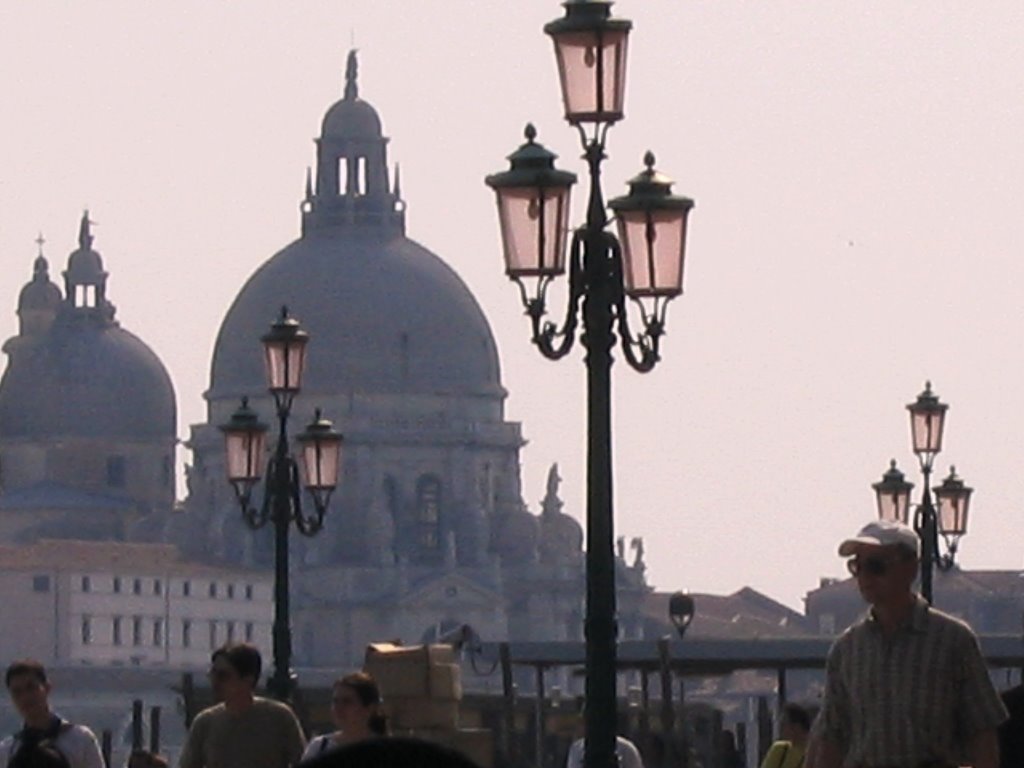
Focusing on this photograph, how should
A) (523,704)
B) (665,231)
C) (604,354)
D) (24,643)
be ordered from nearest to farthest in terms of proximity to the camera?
(604,354), (665,231), (523,704), (24,643)

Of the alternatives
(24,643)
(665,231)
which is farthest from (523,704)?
(24,643)

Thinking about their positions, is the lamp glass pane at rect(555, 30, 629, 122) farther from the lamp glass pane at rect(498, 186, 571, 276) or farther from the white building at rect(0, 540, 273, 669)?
the white building at rect(0, 540, 273, 669)

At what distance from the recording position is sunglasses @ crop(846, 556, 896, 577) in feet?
43.5

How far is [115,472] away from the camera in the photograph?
524 feet

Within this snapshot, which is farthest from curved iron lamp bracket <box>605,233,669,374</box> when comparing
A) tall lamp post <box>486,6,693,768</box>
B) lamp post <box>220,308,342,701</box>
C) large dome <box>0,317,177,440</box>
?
large dome <box>0,317,177,440</box>

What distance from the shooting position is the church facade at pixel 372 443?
493 feet

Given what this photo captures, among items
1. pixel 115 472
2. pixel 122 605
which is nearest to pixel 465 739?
pixel 122 605

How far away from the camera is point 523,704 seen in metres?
39.3

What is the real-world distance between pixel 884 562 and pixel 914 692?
1.15ft

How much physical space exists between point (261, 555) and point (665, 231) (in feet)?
435

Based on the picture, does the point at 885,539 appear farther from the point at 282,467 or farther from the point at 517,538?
the point at 517,538

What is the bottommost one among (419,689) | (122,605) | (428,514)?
(419,689)

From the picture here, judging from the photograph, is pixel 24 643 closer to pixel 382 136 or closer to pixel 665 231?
pixel 382 136

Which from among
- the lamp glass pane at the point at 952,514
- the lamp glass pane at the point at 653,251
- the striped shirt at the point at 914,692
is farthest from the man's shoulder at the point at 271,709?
the lamp glass pane at the point at 952,514
